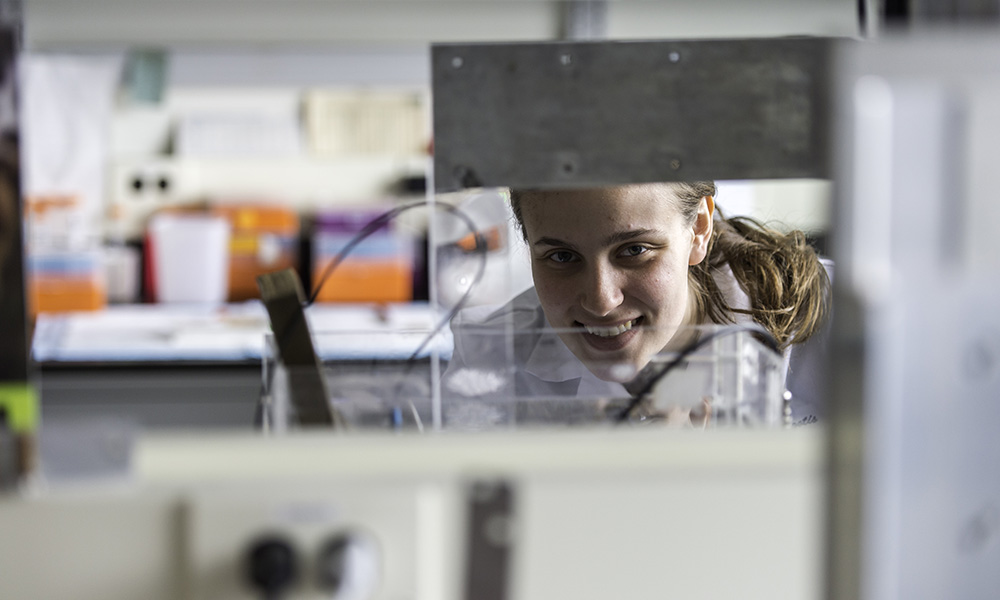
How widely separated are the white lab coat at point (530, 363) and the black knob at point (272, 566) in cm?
30

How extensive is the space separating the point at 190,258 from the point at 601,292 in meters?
1.99

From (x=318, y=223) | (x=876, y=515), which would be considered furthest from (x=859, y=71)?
(x=318, y=223)

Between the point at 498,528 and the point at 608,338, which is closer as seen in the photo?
the point at 498,528

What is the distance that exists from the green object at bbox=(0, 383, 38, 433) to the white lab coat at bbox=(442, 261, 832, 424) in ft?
0.94

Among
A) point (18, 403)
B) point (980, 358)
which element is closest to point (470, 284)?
point (18, 403)

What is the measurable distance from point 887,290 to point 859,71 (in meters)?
0.07

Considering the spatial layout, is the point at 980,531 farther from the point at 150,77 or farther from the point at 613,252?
the point at 150,77

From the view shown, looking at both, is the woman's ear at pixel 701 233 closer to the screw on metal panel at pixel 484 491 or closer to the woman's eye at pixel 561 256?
the woman's eye at pixel 561 256

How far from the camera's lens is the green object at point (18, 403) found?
1.30ft

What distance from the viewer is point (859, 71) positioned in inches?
10.3

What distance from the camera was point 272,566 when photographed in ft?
1.01

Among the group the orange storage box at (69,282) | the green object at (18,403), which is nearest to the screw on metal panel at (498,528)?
the green object at (18,403)

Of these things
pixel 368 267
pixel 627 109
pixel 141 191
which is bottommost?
pixel 368 267

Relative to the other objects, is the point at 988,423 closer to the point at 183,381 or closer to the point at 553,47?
the point at 553,47
